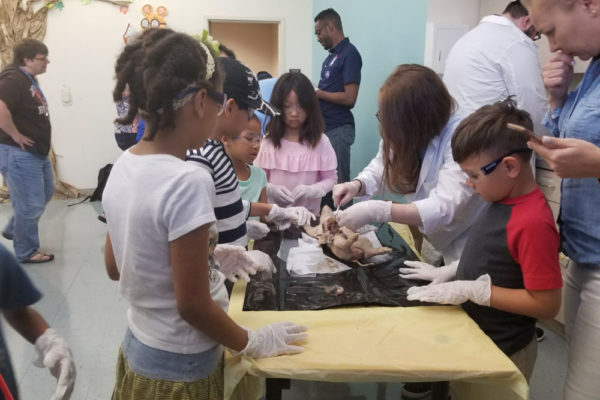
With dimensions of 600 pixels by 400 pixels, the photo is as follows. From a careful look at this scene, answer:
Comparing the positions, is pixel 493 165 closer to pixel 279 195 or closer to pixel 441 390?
pixel 441 390

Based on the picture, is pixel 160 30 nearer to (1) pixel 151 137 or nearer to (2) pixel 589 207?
(1) pixel 151 137

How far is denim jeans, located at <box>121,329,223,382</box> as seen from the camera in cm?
95

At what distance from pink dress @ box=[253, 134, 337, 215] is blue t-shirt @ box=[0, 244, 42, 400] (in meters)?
1.59

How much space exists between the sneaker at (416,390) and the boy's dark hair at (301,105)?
1.29 m

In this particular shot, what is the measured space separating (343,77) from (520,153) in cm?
269

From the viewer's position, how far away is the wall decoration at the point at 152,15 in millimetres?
5320

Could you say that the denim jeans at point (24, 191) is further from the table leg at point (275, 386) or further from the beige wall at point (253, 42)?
the beige wall at point (253, 42)

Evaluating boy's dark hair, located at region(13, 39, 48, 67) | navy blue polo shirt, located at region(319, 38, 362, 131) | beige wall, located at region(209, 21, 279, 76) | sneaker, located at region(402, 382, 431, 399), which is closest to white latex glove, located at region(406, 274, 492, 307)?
sneaker, located at region(402, 382, 431, 399)

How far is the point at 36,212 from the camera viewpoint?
3.37 metres

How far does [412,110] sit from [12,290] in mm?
1327

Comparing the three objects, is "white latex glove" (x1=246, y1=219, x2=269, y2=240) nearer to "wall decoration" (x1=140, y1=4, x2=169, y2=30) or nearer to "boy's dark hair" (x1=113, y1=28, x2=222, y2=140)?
"boy's dark hair" (x1=113, y1=28, x2=222, y2=140)

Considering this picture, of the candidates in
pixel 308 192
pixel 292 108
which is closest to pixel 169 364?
pixel 308 192

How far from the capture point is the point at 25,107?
3.19 meters

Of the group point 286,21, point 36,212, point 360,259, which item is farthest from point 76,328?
point 286,21
